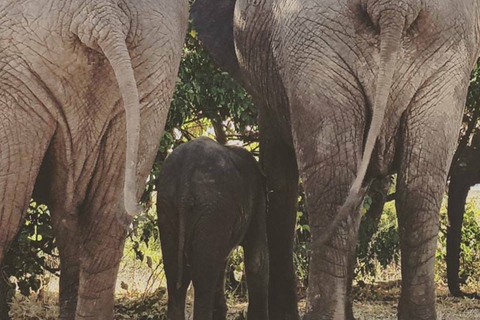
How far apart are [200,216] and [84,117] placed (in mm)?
1097

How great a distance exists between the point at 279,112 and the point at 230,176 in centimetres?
39

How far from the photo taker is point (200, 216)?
4066 millimetres

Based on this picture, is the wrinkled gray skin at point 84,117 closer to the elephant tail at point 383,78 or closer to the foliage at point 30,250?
the elephant tail at point 383,78

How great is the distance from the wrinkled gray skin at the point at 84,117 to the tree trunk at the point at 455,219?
3.32 metres

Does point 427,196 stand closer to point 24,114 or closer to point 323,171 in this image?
point 323,171

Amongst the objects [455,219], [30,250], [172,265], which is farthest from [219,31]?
[455,219]

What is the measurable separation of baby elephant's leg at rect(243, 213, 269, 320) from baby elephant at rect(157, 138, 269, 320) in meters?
0.19

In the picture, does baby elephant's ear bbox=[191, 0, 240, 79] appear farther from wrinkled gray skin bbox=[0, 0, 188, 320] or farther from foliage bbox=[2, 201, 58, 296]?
wrinkled gray skin bbox=[0, 0, 188, 320]

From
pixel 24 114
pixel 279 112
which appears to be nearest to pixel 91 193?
pixel 24 114

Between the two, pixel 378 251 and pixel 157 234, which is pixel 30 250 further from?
pixel 378 251

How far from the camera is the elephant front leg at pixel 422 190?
340 cm

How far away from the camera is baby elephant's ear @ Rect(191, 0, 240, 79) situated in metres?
4.62

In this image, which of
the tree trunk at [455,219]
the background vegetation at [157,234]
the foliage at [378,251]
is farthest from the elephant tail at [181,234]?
the tree trunk at [455,219]

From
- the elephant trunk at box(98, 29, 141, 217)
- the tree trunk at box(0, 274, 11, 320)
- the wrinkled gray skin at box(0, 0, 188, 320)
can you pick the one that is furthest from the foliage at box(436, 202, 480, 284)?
the elephant trunk at box(98, 29, 141, 217)
